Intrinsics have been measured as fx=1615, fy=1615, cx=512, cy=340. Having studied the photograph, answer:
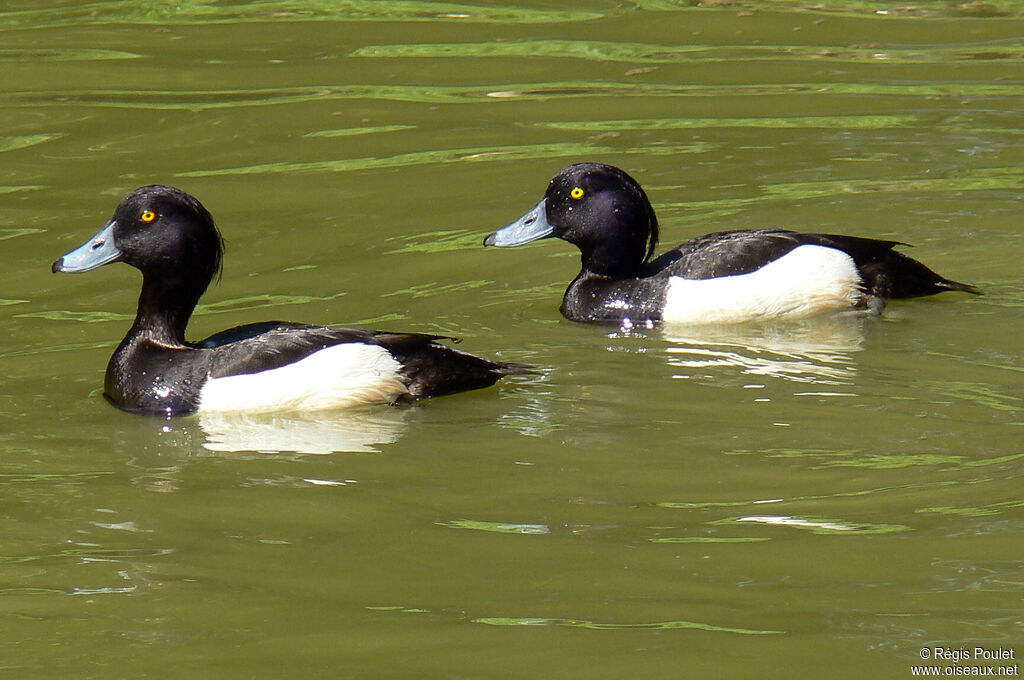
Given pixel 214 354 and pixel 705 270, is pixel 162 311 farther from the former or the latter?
pixel 705 270

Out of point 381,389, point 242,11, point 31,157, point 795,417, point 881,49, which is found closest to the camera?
point 795,417

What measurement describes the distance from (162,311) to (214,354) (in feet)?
1.59

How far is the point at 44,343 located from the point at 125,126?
178 inches

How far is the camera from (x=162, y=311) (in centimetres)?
772

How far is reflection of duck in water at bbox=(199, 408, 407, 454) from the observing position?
675 centimetres

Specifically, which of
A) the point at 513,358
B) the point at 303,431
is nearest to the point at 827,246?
the point at 513,358

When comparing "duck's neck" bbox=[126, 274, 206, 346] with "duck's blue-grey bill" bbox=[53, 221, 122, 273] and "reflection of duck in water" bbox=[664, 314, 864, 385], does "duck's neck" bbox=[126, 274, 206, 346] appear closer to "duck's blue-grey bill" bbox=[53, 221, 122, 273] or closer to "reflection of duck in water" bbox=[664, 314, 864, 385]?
"duck's blue-grey bill" bbox=[53, 221, 122, 273]

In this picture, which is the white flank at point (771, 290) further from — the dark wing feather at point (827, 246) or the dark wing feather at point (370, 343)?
the dark wing feather at point (370, 343)

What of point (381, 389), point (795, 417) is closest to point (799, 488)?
point (795, 417)

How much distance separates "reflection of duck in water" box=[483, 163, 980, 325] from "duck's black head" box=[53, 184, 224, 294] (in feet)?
7.35

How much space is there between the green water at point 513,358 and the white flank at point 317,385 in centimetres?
10

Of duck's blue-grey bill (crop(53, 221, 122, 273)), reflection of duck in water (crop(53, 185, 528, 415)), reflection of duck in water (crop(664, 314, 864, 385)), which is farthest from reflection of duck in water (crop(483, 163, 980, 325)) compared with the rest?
duck's blue-grey bill (crop(53, 221, 122, 273))

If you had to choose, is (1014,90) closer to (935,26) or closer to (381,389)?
(935,26)

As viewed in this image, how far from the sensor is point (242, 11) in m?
15.4
